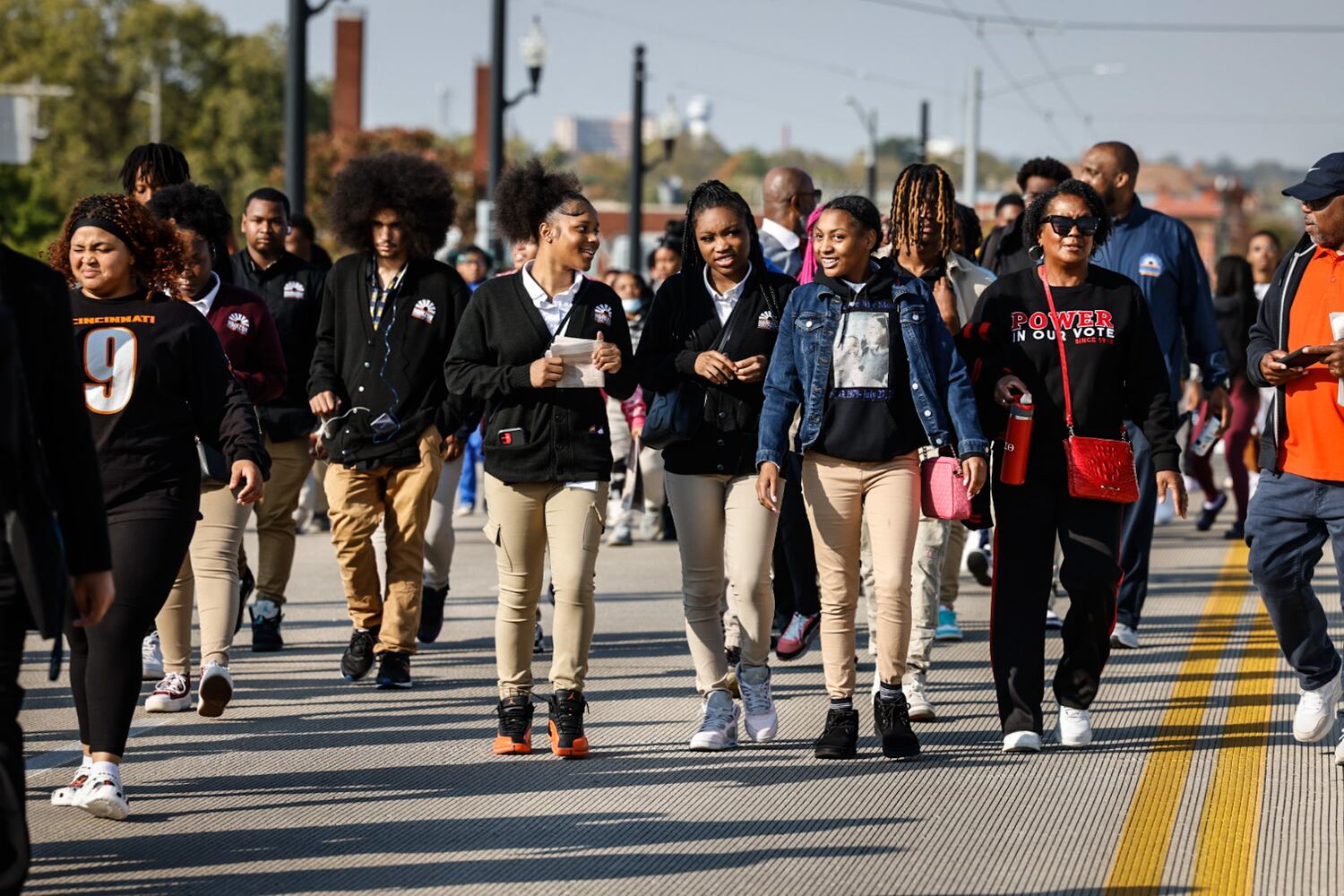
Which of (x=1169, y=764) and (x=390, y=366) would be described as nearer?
(x=1169, y=764)

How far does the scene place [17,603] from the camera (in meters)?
4.30

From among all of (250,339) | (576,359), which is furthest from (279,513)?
(576,359)

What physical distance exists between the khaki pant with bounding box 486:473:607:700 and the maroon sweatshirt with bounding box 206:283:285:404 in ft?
4.04

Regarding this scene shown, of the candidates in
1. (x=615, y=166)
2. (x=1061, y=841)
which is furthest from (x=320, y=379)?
(x=615, y=166)

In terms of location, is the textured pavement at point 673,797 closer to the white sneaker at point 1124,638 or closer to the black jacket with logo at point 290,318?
the white sneaker at point 1124,638

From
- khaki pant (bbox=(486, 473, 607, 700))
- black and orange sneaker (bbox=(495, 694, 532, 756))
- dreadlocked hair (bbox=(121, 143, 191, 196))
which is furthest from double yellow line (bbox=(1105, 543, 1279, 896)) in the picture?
dreadlocked hair (bbox=(121, 143, 191, 196))

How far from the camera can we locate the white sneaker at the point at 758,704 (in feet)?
23.3

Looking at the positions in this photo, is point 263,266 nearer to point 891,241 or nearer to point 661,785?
point 891,241

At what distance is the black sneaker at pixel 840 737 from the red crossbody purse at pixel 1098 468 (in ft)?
3.79

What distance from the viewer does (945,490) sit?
6.81 m

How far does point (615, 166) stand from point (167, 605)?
137 meters

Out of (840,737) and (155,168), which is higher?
(155,168)

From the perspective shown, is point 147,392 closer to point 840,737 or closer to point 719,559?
point 719,559

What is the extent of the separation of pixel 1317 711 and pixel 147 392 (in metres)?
4.34
